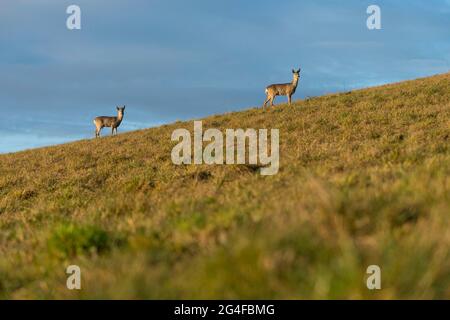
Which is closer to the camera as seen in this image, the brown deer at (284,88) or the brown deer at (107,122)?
the brown deer at (284,88)

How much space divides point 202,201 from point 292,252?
339 cm
